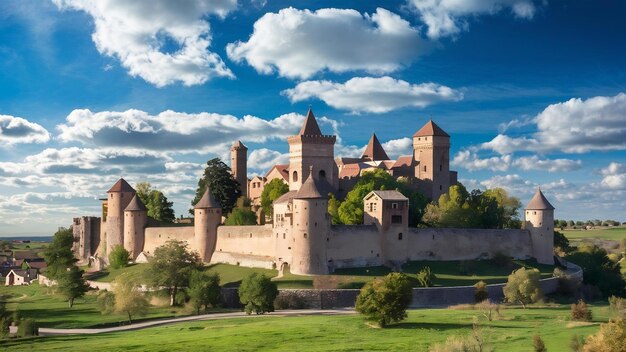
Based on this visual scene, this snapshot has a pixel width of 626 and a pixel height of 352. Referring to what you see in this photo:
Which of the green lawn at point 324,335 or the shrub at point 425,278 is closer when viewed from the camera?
the green lawn at point 324,335

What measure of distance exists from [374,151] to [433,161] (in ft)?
45.9

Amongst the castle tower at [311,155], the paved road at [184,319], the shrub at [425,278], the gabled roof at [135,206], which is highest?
the castle tower at [311,155]

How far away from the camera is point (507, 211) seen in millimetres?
72250

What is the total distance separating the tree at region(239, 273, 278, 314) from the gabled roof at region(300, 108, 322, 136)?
25206mm

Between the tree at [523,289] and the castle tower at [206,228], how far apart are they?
86.6ft

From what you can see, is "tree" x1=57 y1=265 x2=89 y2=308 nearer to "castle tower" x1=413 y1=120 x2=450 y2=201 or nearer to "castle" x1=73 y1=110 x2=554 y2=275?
"castle" x1=73 y1=110 x2=554 y2=275

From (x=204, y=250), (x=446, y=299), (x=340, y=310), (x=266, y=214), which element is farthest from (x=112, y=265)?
(x=446, y=299)

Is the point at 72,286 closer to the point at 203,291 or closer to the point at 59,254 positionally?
the point at 203,291

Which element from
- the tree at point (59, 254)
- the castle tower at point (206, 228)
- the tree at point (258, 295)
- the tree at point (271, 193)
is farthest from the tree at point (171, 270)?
the tree at point (59, 254)

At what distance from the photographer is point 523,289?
49.1m

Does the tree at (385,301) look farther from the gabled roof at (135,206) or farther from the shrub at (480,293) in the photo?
the gabled roof at (135,206)

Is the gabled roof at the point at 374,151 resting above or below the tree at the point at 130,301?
above

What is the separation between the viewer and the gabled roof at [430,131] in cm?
7319

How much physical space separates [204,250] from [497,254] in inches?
1012
